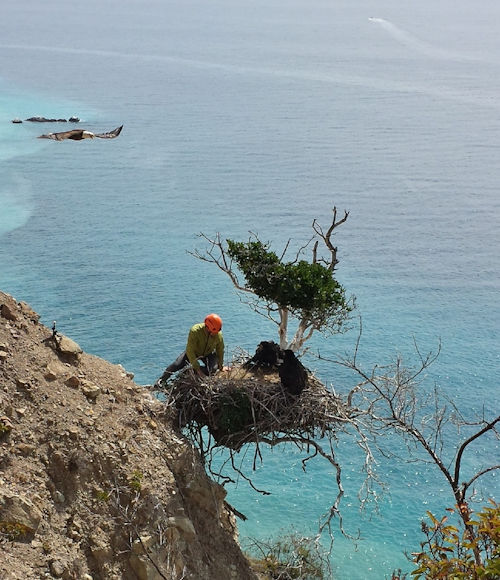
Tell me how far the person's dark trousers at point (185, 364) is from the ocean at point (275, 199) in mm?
1532

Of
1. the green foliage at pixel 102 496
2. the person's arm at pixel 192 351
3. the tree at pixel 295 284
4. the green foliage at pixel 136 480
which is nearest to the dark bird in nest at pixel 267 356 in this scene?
the tree at pixel 295 284

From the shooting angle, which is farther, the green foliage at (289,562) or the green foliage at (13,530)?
the green foliage at (289,562)

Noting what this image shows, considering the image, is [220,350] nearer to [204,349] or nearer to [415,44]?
[204,349]

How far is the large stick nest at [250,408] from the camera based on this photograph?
16.3m

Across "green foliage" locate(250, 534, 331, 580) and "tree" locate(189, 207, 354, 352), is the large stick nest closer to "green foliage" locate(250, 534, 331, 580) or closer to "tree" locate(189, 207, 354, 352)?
"tree" locate(189, 207, 354, 352)

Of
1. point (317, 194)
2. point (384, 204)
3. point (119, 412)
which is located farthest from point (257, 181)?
point (119, 412)

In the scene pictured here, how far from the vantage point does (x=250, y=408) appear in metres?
16.5

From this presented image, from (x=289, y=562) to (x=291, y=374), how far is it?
6.43 m

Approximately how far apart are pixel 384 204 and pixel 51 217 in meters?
18.8

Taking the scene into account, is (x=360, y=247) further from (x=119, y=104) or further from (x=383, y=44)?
(x=383, y=44)

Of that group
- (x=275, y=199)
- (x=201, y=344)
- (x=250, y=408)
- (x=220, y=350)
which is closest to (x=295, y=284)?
(x=220, y=350)

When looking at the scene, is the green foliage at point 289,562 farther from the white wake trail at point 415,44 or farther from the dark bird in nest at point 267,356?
the white wake trail at point 415,44

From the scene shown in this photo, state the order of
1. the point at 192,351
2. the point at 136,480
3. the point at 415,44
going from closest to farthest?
1. the point at 136,480
2. the point at 192,351
3. the point at 415,44

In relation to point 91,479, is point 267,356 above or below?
above
